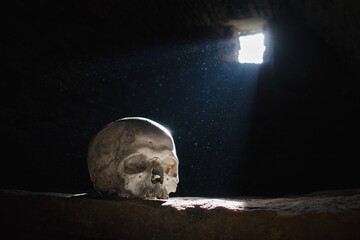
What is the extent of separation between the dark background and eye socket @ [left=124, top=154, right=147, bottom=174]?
1946 mm

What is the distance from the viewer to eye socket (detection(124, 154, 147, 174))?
69.9 inches

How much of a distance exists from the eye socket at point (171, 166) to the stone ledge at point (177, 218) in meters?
0.34

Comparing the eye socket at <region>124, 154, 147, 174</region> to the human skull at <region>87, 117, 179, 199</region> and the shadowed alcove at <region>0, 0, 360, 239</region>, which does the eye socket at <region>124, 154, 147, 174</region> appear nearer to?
the human skull at <region>87, 117, 179, 199</region>

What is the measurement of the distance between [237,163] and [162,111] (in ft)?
5.98

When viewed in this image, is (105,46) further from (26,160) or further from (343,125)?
(343,125)

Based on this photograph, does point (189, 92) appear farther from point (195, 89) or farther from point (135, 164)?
point (135, 164)

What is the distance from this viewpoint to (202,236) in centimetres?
124

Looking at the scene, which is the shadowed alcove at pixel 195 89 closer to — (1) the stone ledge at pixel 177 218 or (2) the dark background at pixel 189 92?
(2) the dark background at pixel 189 92

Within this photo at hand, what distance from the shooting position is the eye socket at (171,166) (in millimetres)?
1862

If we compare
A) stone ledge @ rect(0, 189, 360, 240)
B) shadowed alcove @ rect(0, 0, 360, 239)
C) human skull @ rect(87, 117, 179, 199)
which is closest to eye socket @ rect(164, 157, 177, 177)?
human skull @ rect(87, 117, 179, 199)

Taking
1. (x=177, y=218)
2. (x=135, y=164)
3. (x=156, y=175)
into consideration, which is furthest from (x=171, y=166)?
(x=177, y=218)

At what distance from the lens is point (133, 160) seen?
1.78 m

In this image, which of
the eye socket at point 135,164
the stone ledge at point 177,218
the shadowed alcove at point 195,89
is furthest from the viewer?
the shadowed alcove at point 195,89

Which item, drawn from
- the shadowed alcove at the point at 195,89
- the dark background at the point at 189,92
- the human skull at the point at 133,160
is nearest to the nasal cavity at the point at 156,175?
the human skull at the point at 133,160
